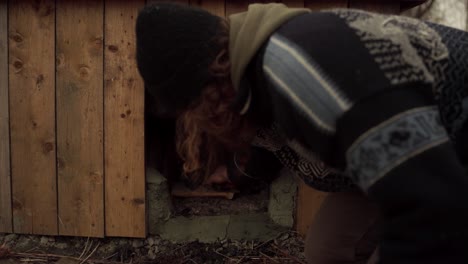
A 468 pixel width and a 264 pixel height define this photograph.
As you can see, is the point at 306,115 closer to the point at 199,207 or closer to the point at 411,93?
the point at 411,93

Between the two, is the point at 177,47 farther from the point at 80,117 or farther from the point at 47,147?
the point at 47,147

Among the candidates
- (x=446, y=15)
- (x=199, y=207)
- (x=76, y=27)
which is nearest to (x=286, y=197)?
(x=199, y=207)

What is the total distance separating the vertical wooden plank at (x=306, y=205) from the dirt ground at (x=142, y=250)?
10 centimetres

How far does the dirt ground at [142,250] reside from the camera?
277cm

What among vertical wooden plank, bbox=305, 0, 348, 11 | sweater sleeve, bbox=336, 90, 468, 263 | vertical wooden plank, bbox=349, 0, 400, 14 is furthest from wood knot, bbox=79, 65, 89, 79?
sweater sleeve, bbox=336, 90, 468, 263

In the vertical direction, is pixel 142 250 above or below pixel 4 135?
below

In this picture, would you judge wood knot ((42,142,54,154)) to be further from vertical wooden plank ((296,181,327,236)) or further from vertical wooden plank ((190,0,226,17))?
vertical wooden plank ((296,181,327,236))

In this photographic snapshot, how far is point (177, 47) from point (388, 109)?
56cm

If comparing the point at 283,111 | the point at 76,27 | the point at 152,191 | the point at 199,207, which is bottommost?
the point at 199,207

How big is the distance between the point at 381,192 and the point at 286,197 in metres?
1.88

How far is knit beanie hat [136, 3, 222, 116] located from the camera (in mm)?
1254

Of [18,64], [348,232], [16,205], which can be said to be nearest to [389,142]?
[348,232]

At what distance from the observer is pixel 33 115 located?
2.73 meters

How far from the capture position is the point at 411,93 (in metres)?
1.00
